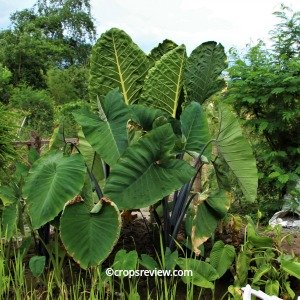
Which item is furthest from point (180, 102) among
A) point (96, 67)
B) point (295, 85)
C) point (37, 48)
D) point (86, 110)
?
point (37, 48)

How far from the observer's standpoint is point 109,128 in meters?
2.93

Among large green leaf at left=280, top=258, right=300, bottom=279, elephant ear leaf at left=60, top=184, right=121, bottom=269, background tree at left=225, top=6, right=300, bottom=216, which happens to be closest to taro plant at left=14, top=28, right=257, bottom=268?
elephant ear leaf at left=60, top=184, right=121, bottom=269

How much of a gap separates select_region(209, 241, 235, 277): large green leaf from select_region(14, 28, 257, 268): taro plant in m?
0.08

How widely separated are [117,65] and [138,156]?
3.39 feet

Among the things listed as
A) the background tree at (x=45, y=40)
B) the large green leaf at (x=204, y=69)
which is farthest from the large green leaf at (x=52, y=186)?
the background tree at (x=45, y=40)

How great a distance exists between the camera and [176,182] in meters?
2.67

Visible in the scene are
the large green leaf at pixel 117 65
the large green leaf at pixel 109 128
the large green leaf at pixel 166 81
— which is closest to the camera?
the large green leaf at pixel 109 128

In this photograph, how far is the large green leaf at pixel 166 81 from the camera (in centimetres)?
337

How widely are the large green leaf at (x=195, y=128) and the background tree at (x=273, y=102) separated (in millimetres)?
1962

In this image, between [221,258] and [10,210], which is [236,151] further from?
[10,210]

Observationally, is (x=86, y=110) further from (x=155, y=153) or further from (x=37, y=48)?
(x=37, y=48)

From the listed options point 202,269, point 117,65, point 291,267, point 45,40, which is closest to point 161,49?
point 117,65

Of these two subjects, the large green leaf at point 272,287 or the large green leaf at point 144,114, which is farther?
the large green leaf at point 144,114

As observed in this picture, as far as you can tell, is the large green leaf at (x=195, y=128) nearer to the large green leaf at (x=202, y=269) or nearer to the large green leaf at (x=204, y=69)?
the large green leaf at (x=204, y=69)
